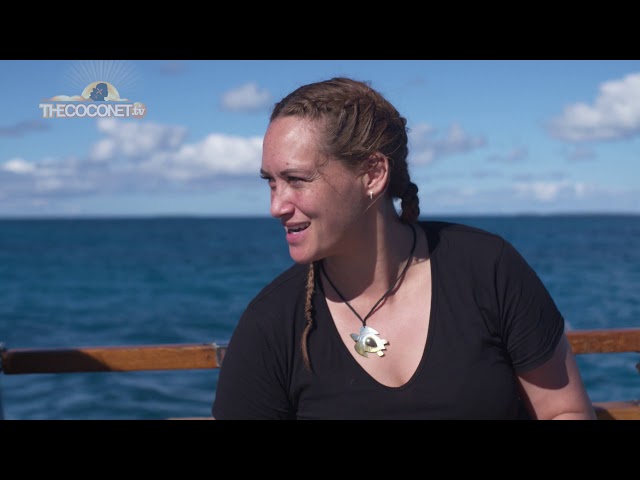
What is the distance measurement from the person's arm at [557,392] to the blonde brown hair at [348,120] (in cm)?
67

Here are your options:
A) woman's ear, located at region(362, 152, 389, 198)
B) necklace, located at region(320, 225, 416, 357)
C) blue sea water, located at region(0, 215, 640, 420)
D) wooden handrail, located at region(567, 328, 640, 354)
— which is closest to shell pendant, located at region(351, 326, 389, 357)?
necklace, located at region(320, 225, 416, 357)

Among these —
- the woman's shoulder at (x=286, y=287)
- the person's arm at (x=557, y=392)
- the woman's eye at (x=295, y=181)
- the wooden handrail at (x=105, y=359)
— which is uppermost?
the woman's eye at (x=295, y=181)

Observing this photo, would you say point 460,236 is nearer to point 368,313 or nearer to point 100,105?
point 368,313

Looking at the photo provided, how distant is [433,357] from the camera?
1.90 m

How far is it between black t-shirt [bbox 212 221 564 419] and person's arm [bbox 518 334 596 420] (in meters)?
0.05

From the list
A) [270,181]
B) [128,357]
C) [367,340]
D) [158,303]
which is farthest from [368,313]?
[158,303]

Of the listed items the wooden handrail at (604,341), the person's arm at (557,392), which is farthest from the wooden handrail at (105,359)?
the wooden handrail at (604,341)

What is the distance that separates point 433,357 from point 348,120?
27.8 inches

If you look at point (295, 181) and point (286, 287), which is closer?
point (295, 181)

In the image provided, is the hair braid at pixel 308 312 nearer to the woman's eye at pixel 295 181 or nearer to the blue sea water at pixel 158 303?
the woman's eye at pixel 295 181

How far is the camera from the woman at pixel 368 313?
1.87 m

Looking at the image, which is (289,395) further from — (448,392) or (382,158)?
(382,158)
